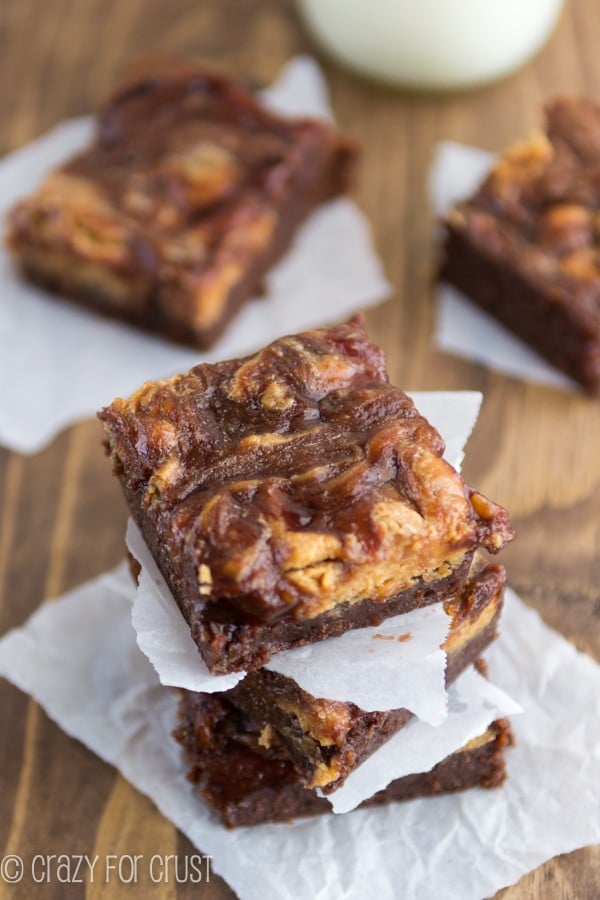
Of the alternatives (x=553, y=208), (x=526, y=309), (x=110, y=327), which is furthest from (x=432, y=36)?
(x=110, y=327)

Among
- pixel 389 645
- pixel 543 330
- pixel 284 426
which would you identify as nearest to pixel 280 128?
pixel 543 330

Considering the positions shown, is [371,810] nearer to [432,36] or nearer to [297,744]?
[297,744]

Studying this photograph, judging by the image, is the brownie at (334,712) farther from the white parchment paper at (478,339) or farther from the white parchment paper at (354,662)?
the white parchment paper at (478,339)

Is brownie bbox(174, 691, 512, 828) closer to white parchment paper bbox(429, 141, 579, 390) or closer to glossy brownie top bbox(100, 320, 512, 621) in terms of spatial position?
glossy brownie top bbox(100, 320, 512, 621)

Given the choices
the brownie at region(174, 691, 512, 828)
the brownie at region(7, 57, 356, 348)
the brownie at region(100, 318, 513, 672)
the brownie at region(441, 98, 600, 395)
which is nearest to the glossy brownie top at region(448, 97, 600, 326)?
the brownie at region(441, 98, 600, 395)

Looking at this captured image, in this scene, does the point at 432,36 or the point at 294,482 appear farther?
the point at 432,36

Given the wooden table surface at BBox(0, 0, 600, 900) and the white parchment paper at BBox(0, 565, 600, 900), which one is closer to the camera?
the white parchment paper at BBox(0, 565, 600, 900)

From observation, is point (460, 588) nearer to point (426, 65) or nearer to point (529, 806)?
point (529, 806)
